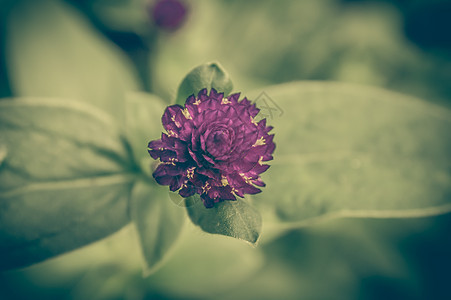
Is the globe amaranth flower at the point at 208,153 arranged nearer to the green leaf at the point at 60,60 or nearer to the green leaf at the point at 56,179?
the green leaf at the point at 56,179

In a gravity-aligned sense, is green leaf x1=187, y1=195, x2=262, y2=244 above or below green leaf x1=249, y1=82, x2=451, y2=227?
above

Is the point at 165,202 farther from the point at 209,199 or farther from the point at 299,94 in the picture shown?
the point at 299,94

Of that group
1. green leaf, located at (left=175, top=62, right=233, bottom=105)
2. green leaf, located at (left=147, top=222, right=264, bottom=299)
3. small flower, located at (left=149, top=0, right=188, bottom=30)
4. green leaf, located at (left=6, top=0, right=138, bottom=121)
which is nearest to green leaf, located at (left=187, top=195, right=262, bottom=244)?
green leaf, located at (left=175, top=62, right=233, bottom=105)

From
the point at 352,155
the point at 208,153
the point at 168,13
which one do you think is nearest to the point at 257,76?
the point at 168,13

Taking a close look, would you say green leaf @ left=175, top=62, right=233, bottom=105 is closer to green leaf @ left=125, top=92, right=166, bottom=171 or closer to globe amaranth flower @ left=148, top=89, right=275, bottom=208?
globe amaranth flower @ left=148, top=89, right=275, bottom=208

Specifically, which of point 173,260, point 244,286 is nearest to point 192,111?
point 173,260
